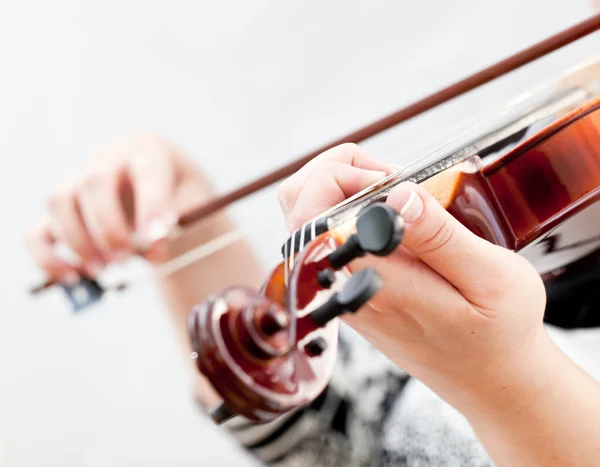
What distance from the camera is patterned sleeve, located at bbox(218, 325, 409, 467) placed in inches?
19.8

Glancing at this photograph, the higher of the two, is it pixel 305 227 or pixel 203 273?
pixel 305 227

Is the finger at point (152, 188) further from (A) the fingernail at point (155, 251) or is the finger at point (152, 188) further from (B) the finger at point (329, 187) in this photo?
(B) the finger at point (329, 187)

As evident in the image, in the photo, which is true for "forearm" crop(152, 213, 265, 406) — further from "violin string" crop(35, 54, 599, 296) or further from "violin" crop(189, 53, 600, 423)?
"violin" crop(189, 53, 600, 423)

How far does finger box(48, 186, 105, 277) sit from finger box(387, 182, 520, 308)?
440 mm

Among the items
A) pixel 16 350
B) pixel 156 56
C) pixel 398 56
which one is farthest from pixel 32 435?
pixel 398 56

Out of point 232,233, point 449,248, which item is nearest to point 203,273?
point 232,233

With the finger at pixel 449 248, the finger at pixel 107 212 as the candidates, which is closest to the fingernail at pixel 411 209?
the finger at pixel 449 248

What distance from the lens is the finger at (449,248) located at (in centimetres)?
21

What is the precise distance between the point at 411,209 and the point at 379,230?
0.09ft

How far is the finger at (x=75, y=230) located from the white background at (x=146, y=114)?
0.23 metres

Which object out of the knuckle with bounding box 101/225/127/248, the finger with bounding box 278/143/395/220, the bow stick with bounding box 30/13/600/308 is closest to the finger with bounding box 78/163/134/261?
the knuckle with bounding box 101/225/127/248

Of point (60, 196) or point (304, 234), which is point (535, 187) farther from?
point (60, 196)

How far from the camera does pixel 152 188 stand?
59cm

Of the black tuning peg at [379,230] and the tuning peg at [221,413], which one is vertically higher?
the black tuning peg at [379,230]
